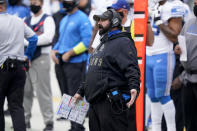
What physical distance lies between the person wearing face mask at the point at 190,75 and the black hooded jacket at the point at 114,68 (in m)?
1.42

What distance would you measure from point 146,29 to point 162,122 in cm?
200

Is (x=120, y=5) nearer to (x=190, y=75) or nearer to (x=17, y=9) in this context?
(x=190, y=75)

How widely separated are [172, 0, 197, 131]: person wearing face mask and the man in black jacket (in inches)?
55.8

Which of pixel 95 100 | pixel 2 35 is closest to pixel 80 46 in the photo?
pixel 2 35

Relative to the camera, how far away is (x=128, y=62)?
490cm

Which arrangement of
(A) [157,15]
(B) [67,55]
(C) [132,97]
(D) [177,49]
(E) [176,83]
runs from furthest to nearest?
(B) [67,55], (E) [176,83], (A) [157,15], (D) [177,49], (C) [132,97]

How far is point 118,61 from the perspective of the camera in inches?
195

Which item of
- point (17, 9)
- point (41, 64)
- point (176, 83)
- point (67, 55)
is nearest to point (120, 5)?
point (176, 83)

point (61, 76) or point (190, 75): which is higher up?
point (190, 75)

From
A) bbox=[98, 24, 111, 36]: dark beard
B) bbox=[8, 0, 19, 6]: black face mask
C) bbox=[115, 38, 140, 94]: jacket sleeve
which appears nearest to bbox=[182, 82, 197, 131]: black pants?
bbox=[115, 38, 140, 94]: jacket sleeve

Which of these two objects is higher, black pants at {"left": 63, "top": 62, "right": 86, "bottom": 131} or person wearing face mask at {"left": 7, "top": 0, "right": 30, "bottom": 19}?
person wearing face mask at {"left": 7, "top": 0, "right": 30, "bottom": 19}

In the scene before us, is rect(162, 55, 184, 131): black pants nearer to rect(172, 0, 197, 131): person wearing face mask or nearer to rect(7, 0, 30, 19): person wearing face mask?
rect(172, 0, 197, 131): person wearing face mask

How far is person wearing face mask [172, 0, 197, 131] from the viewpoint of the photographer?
620 centimetres

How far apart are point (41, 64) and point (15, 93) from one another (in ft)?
6.02
